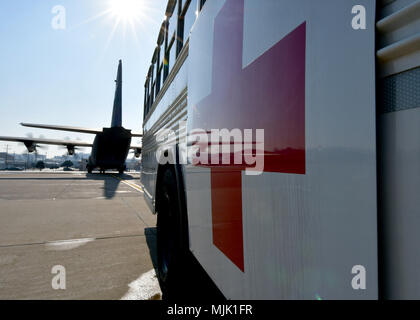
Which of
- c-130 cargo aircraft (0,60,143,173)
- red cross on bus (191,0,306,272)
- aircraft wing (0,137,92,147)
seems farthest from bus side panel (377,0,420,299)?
aircraft wing (0,137,92,147)

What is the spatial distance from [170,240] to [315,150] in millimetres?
1969

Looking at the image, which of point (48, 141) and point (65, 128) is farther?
point (48, 141)

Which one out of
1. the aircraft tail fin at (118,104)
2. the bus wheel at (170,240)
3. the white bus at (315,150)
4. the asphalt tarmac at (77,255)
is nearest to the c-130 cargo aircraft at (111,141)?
the aircraft tail fin at (118,104)

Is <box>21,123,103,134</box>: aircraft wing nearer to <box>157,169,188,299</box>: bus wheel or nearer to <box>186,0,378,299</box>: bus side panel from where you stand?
<box>157,169,188,299</box>: bus wheel

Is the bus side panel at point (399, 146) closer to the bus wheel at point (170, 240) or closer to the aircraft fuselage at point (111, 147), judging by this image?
the bus wheel at point (170, 240)

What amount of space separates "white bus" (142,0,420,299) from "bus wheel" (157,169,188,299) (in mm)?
653

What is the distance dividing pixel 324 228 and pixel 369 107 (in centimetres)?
34

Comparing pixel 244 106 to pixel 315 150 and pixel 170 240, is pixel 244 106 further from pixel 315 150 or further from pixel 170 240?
pixel 170 240

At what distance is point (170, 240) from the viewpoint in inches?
95.3

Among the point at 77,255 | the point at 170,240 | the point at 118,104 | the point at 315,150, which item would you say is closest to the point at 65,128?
the point at 118,104

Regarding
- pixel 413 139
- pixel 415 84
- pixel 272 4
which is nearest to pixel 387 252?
pixel 413 139
